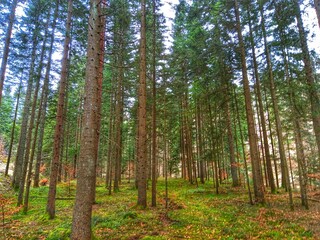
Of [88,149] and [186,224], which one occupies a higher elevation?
[88,149]

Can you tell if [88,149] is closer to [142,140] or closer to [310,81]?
[142,140]

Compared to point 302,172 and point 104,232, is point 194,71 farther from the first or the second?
point 104,232

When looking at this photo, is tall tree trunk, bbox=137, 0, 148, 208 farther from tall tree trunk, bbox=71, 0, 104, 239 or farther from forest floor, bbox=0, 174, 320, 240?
tall tree trunk, bbox=71, 0, 104, 239

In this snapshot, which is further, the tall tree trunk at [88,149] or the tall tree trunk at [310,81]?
the tall tree trunk at [310,81]

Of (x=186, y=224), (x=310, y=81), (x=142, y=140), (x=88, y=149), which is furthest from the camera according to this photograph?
(x=310, y=81)

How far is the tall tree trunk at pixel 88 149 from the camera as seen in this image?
4.71 metres

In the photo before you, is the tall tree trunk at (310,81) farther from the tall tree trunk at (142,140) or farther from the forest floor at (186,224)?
the tall tree trunk at (142,140)

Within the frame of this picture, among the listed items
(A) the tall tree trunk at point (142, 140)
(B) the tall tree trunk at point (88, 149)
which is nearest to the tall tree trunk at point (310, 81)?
(A) the tall tree trunk at point (142, 140)

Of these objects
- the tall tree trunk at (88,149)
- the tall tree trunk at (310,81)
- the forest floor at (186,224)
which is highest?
the tall tree trunk at (310,81)

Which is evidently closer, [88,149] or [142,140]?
[88,149]

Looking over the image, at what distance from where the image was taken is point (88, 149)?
4.97 metres

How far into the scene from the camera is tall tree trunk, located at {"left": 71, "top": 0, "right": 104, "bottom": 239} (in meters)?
4.71

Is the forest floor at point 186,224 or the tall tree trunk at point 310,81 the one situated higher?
the tall tree trunk at point 310,81

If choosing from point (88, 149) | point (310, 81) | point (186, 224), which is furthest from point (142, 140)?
point (310, 81)
